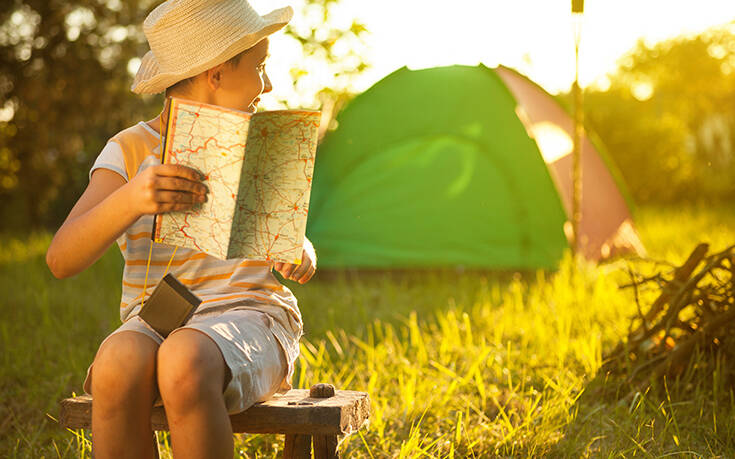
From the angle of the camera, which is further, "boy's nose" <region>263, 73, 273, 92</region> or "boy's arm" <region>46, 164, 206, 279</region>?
"boy's nose" <region>263, 73, 273, 92</region>

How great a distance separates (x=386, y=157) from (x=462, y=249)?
83cm

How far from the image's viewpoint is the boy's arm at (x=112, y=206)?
149 centimetres

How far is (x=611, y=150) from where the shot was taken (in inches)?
421

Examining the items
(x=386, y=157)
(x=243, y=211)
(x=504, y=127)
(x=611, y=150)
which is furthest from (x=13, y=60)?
(x=611, y=150)

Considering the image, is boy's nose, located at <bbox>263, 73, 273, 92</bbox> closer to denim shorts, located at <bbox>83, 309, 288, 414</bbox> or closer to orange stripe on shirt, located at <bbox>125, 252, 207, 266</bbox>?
orange stripe on shirt, located at <bbox>125, 252, 207, 266</bbox>

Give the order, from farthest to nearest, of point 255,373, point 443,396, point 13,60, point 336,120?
point 13,60 < point 336,120 < point 443,396 < point 255,373

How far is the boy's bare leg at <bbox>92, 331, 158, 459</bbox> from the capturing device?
1480 mm

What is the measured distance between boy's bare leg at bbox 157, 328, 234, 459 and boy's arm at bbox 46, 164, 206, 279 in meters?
0.26

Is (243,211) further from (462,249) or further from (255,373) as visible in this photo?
(462,249)

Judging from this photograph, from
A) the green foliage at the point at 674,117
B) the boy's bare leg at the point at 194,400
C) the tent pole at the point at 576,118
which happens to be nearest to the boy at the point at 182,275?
the boy's bare leg at the point at 194,400

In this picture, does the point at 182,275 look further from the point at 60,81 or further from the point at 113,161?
the point at 60,81

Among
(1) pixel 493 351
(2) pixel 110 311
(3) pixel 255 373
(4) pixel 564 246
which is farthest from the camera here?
(4) pixel 564 246

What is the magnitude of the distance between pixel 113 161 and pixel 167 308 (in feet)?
1.16

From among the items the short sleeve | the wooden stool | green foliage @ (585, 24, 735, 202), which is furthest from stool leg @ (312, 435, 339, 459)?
green foliage @ (585, 24, 735, 202)
